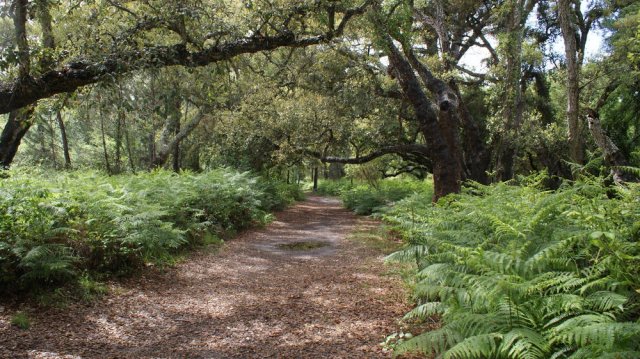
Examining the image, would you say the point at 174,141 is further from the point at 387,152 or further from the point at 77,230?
the point at 77,230

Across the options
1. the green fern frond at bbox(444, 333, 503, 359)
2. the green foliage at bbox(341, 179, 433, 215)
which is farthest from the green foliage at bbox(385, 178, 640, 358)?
the green foliage at bbox(341, 179, 433, 215)

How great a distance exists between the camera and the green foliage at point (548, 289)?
263 cm

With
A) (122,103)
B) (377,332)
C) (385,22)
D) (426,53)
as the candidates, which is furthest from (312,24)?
(426,53)

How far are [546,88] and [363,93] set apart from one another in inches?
371

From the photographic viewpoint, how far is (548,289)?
326 centimetres

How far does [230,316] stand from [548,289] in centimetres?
387

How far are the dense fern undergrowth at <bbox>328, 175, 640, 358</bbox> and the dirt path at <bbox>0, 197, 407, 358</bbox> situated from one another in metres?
1.32

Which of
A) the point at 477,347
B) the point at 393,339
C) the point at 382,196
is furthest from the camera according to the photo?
the point at 382,196

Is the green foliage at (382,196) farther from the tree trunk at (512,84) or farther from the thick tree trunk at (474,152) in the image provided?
the tree trunk at (512,84)

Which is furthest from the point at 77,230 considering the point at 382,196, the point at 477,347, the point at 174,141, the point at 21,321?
the point at 382,196

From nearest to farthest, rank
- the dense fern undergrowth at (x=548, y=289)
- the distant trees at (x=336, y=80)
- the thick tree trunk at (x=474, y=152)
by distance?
the dense fern undergrowth at (x=548, y=289) → the distant trees at (x=336, y=80) → the thick tree trunk at (x=474, y=152)

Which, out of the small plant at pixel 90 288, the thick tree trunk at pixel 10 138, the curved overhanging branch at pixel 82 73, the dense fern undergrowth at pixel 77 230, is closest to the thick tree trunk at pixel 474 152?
the dense fern undergrowth at pixel 77 230

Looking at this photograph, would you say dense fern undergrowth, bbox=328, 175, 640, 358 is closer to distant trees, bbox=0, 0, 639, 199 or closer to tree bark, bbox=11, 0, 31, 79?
distant trees, bbox=0, 0, 639, 199

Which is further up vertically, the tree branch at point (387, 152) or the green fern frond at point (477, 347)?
the tree branch at point (387, 152)
